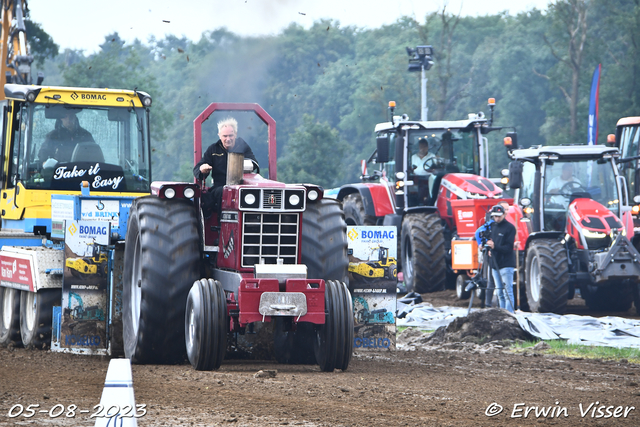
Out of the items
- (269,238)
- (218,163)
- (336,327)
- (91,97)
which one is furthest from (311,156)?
(336,327)

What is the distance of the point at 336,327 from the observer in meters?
8.12

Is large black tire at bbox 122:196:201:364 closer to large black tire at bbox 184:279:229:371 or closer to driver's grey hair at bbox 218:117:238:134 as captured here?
large black tire at bbox 184:279:229:371

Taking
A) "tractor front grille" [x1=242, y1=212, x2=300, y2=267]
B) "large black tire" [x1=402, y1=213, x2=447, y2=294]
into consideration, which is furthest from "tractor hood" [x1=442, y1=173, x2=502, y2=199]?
"tractor front grille" [x1=242, y1=212, x2=300, y2=267]

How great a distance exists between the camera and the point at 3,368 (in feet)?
29.0

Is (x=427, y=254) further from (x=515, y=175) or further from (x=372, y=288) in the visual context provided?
(x=372, y=288)

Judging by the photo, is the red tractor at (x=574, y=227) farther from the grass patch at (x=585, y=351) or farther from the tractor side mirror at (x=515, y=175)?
the grass patch at (x=585, y=351)

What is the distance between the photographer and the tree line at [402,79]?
1566 inches

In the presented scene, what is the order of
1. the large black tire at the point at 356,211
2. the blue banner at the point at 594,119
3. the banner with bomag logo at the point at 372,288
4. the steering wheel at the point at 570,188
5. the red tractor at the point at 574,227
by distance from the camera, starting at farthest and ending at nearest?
the blue banner at the point at 594,119 → the large black tire at the point at 356,211 → the steering wheel at the point at 570,188 → the red tractor at the point at 574,227 → the banner with bomag logo at the point at 372,288

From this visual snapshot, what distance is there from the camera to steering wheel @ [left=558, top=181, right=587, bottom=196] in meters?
16.4

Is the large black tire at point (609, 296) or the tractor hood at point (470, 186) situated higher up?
the tractor hood at point (470, 186)

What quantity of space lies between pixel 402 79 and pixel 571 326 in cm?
3821

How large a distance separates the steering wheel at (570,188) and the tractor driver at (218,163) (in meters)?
8.76

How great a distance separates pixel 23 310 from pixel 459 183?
9.01 m

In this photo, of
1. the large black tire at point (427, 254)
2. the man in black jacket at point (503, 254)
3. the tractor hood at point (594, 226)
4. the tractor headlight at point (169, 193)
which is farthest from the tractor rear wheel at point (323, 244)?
the large black tire at point (427, 254)
